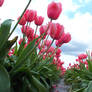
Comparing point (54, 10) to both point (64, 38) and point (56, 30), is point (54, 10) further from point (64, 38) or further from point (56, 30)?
point (64, 38)

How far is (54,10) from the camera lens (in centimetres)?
126

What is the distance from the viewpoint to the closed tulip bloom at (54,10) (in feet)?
4.13

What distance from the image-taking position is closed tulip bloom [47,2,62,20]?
4.13 feet

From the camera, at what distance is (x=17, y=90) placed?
4.01ft

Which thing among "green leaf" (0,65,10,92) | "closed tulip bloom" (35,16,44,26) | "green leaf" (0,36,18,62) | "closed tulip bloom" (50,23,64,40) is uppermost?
"closed tulip bloom" (35,16,44,26)

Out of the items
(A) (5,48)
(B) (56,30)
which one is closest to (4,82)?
(A) (5,48)

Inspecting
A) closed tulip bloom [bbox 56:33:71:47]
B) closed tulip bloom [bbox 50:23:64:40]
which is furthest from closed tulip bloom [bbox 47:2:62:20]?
closed tulip bloom [bbox 56:33:71:47]

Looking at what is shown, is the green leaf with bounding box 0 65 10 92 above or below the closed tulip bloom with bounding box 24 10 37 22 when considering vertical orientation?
below

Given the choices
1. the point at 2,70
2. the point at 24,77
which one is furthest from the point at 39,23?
the point at 2,70

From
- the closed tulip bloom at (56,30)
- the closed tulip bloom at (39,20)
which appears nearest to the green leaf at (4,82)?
the closed tulip bloom at (56,30)

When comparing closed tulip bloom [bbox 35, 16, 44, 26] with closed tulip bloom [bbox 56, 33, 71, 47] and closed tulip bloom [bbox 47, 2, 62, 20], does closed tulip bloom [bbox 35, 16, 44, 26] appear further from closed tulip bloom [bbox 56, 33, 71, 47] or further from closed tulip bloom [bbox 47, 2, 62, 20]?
closed tulip bloom [bbox 47, 2, 62, 20]

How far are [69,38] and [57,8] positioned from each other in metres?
0.40

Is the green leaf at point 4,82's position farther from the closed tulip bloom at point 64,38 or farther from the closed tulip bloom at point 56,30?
the closed tulip bloom at point 64,38

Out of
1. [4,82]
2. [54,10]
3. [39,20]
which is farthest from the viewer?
[39,20]
